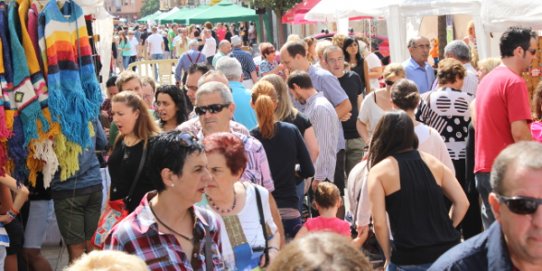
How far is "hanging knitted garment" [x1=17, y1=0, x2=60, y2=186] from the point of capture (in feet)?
19.3

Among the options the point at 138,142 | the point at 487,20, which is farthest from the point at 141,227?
the point at 487,20

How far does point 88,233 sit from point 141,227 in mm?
3065

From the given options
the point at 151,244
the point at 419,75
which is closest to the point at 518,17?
the point at 419,75

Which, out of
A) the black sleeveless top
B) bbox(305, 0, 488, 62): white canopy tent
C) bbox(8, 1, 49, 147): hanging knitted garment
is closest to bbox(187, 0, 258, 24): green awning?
bbox(305, 0, 488, 62): white canopy tent

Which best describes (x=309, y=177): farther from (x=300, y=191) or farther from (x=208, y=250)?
(x=208, y=250)

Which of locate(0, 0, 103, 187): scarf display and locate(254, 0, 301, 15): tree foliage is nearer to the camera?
locate(0, 0, 103, 187): scarf display

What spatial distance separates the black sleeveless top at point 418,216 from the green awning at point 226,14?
1130 inches

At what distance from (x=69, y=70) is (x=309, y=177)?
6.01ft

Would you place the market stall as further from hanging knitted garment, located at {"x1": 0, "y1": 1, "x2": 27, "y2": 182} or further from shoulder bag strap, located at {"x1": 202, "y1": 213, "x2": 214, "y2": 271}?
shoulder bag strap, located at {"x1": 202, "y1": 213, "x2": 214, "y2": 271}

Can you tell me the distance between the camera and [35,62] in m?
5.89

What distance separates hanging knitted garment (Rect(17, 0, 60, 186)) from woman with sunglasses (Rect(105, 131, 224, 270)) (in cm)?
210

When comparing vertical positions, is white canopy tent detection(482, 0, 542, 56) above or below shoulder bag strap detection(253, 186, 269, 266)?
above

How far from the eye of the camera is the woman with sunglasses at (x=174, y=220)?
12.4 ft

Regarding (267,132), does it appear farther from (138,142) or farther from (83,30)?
(83,30)
